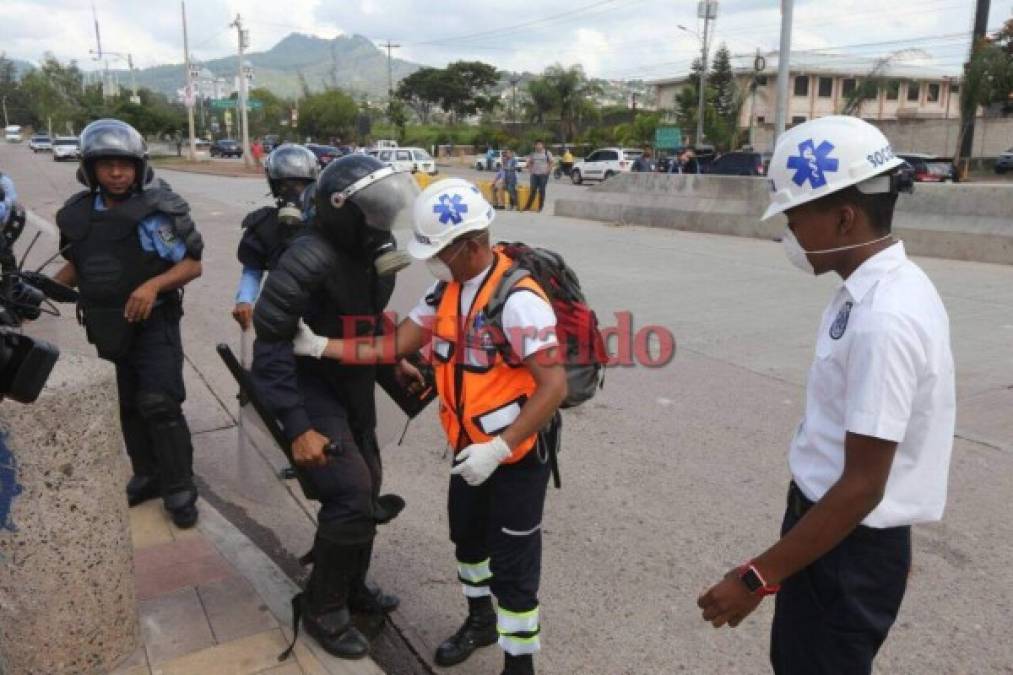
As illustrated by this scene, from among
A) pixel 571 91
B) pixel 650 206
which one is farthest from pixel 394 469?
pixel 571 91

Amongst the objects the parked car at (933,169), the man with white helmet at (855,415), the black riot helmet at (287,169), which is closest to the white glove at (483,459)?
the man with white helmet at (855,415)

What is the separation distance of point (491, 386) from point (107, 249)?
232 centimetres

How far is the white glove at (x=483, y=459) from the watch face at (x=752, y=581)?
2.66 ft

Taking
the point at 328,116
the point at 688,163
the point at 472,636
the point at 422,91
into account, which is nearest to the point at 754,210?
the point at 688,163

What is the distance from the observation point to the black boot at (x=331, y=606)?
2.83m

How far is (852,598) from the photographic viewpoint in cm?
181

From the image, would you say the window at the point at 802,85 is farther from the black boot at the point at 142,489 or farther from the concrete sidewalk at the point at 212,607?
the concrete sidewalk at the point at 212,607

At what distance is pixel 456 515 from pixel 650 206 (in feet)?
47.2

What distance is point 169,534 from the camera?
380 cm

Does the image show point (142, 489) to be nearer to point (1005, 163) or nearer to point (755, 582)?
point (755, 582)

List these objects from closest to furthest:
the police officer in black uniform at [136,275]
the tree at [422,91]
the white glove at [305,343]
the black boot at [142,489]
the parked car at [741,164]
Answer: the white glove at [305,343] < the police officer in black uniform at [136,275] < the black boot at [142,489] < the parked car at [741,164] < the tree at [422,91]

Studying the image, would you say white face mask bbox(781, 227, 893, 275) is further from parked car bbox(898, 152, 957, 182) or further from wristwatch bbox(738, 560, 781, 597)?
parked car bbox(898, 152, 957, 182)

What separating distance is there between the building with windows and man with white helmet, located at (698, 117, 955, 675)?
213ft

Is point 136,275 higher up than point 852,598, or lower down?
higher up
